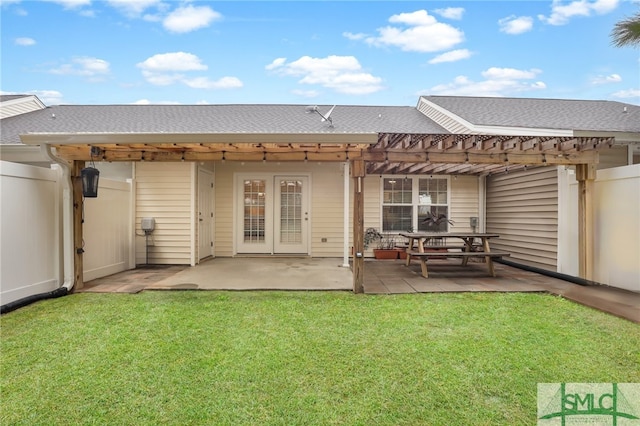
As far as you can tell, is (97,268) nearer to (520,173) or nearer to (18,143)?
(18,143)

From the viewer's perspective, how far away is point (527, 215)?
6.71 meters

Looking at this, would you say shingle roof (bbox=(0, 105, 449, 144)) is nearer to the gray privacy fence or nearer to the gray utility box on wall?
the gray utility box on wall

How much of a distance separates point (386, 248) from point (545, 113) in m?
5.16

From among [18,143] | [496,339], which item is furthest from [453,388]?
[18,143]

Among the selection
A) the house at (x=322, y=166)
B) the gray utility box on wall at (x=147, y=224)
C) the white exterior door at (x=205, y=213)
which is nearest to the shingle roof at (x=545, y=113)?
the house at (x=322, y=166)

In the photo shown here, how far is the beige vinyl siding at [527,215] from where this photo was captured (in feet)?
19.9

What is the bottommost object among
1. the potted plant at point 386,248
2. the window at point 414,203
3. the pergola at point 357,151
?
the potted plant at point 386,248

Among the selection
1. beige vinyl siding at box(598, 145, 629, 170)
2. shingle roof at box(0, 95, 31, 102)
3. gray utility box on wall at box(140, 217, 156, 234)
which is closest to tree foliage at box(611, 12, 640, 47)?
beige vinyl siding at box(598, 145, 629, 170)

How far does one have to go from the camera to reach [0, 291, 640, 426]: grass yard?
1979mm

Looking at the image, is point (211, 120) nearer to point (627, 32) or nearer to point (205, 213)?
point (205, 213)

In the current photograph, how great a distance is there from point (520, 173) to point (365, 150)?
14.0ft

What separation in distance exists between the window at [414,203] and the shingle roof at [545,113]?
186 centimetres

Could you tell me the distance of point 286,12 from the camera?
916 cm

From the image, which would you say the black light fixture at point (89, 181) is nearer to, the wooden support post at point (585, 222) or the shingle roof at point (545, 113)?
the shingle roof at point (545, 113)
